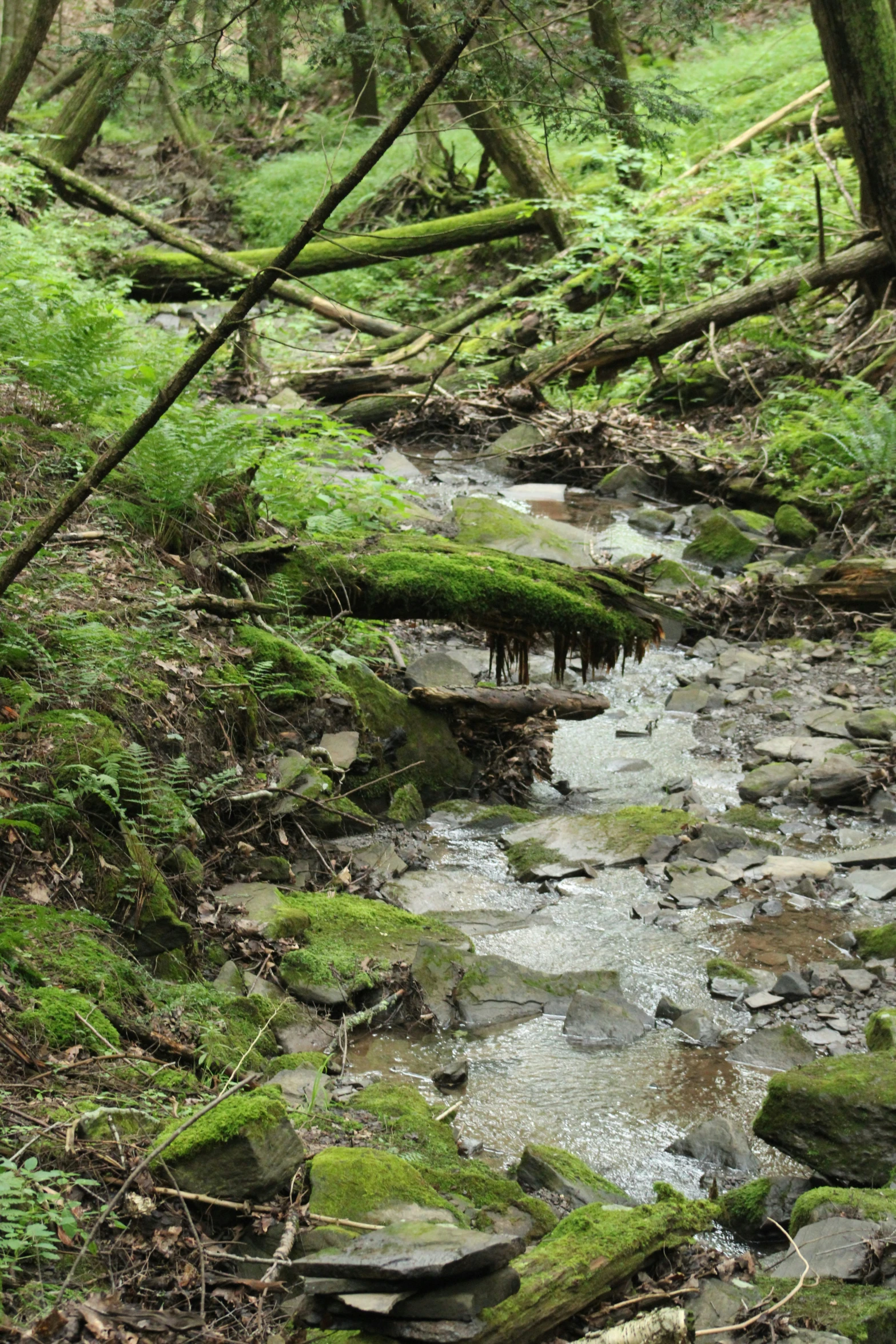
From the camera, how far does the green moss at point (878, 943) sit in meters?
4.49

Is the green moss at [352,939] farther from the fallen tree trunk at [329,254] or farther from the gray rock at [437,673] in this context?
the fallen tree trunk at [329,254]

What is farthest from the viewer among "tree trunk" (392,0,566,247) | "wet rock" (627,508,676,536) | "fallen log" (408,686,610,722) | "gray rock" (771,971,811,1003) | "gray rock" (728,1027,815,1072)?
"tree trunk" (392,0,566,247)

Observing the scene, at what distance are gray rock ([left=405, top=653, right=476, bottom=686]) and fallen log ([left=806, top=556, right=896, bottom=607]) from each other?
322 centimetres

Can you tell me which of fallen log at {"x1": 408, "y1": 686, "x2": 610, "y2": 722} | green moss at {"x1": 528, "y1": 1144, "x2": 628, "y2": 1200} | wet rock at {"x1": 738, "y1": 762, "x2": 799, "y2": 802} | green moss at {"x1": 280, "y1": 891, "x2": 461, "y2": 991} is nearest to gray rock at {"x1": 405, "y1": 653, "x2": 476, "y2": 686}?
fallen log at {"x1": 408, "y1": 686, "x2": 610, "y2": 722}

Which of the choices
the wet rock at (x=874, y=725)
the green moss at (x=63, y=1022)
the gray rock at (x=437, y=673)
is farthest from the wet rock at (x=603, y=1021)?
the wet rock at (x=874, y=725)

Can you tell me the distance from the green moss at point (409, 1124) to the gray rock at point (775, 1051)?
49.0 inches

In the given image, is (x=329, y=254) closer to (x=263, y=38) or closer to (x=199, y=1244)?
(x=263, y=38)

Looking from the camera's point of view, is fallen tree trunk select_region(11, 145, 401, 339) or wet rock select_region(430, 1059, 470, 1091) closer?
wet rock select_region(430, 1059, 470, 1091)

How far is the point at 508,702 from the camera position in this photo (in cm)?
629

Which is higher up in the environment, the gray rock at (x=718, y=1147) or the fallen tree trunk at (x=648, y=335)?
the fallen tree trunk at (x=648, y=335)

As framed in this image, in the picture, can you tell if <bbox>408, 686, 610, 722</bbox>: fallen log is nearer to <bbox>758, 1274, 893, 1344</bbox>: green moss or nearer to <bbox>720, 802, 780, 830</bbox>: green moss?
<bbox>720, 802, 780, 830</bbox>: green moss

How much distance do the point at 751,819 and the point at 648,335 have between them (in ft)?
23.8

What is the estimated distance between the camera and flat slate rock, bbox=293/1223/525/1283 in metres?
2.05

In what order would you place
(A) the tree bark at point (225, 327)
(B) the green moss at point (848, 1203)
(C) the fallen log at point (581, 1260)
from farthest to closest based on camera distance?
(A) the tree bark at point (225, 327)
(B) the green moss at point (848, 1203)
(C) the fallen log at point (581, 1260)
